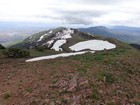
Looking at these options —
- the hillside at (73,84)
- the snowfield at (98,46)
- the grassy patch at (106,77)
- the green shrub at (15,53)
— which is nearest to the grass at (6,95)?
the hillside at (73,84)

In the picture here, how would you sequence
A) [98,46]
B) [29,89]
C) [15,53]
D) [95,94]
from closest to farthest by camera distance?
[95,94]
[29,89]
[15,53]
[98,46]

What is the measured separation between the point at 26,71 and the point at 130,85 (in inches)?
363

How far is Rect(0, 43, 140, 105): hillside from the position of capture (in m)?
18.2

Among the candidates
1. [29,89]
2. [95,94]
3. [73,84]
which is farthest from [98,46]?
[95,94]

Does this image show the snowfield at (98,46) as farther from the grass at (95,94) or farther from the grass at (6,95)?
the grass at (6,95)

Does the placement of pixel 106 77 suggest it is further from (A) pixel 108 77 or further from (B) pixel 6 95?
(B) pixel 6 95

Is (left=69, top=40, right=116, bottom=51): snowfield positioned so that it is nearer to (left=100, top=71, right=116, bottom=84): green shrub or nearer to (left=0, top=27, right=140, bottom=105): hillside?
(left=0, top=27, right=140, bottom=105): hillside

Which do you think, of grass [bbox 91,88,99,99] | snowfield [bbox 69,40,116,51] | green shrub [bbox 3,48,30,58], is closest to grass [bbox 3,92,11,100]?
grass [bbox 91,88,99,99]

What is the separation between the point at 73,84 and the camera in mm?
19688

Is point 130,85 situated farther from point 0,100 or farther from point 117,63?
point 0,100

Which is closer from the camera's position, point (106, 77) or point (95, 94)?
point (95, 94)

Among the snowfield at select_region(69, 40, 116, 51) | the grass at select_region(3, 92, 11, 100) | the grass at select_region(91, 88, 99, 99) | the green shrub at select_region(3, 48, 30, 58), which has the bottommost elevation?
the snowfield at select_region(69, 40, 116, 51)

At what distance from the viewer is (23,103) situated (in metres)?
18.1

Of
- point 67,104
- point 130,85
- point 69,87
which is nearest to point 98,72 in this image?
point 130,85
